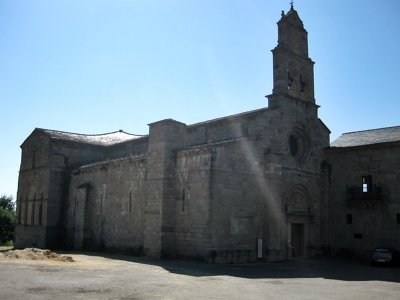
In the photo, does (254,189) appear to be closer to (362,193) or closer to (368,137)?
(362,193)

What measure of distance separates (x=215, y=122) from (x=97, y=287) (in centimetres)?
1478

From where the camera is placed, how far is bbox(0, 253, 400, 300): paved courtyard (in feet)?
35.2

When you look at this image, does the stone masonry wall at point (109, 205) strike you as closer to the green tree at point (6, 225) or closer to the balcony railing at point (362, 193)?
the balcony railing at point (362, 193)

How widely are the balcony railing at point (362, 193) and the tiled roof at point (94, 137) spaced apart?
16649mm

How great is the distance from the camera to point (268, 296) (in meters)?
10.9

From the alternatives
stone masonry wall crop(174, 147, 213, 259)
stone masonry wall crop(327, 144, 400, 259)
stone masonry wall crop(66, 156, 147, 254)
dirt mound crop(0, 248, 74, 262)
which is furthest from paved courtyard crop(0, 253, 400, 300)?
stone masonry wall crop(66, 156, 147, 254)

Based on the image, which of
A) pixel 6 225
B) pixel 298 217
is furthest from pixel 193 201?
pixel 6 225

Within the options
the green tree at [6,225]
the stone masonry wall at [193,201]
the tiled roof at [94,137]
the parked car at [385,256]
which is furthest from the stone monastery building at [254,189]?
the green tree at [6,225]

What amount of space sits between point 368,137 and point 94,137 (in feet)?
73.1

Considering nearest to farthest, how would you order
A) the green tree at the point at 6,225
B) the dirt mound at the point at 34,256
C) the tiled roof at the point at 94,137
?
the dirt mound at the point at 34,256 < the tiled roof at the point at 94,137 < the green tree at the point at 6,225

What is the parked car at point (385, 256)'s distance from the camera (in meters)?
20.9

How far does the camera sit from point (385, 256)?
21.0 m

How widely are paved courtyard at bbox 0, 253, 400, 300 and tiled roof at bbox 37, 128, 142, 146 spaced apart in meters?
15.9

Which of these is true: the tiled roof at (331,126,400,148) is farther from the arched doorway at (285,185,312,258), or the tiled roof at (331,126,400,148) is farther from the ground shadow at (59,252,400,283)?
the ground shadow at (59,252,400,283)
